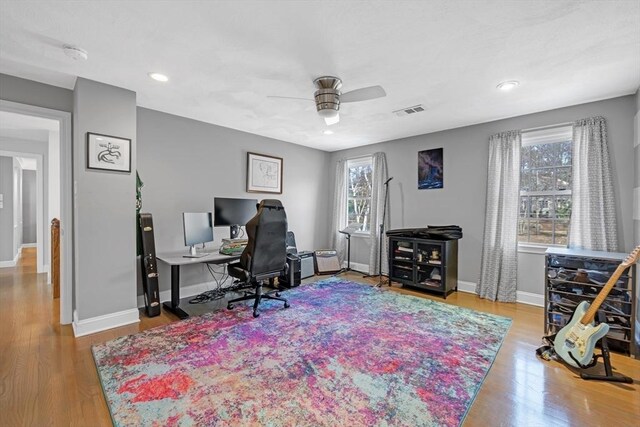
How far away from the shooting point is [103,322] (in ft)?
9.09

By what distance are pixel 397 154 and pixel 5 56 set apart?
185 inches

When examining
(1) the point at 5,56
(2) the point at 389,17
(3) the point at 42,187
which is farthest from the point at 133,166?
(3) the point at 42,187

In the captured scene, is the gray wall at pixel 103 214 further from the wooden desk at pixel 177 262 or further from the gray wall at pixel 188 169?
the gray wall at pixel 188 169

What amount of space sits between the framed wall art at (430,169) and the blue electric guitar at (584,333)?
2.48 metres

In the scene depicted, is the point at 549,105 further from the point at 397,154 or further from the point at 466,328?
the point at 466,328

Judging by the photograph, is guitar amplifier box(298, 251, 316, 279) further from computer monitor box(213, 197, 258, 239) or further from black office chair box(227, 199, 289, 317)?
black office chair box(227, 199, 289, 317)

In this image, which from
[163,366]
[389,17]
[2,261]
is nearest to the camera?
[389,17]

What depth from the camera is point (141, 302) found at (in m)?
3.43

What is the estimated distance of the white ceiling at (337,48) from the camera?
5.61 ft

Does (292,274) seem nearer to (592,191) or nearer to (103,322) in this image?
(103,322)

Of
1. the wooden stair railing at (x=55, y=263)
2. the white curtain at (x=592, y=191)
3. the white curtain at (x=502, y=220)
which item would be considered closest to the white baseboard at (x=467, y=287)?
the white curtain at (x=502, y=220)

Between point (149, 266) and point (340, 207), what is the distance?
3.54 metres

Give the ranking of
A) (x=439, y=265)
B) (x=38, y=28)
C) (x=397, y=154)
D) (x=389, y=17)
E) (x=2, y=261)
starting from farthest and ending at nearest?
(x=2, y=261) < (x=397, y=154) < (x=439, y=265) < (x=38, y=28) < (x=389, y=17)

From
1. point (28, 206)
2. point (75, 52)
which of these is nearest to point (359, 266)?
point (75, 52)
